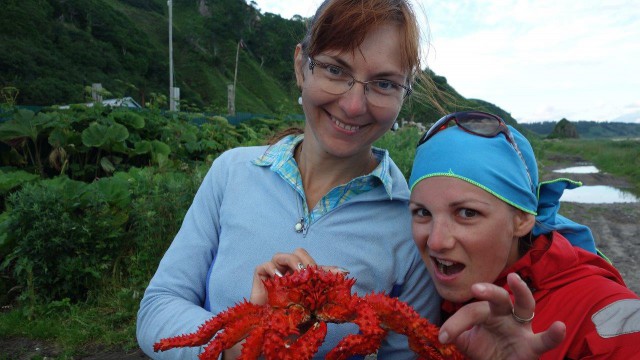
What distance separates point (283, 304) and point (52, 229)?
4122mm

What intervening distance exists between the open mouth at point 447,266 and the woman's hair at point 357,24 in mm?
776

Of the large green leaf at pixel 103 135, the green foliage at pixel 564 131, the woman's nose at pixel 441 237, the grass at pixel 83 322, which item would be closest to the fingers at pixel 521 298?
the woman's nose at pixel 441 237

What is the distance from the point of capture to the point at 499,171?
6.57 ft

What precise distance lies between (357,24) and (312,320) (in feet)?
3.62

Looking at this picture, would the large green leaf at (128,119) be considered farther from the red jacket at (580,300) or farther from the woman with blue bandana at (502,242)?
the red jacket at (580,300)

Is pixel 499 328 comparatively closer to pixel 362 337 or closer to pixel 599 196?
pixel 362 337

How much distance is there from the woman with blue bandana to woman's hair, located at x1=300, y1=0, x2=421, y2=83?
37cm

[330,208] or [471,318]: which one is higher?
[330,208]

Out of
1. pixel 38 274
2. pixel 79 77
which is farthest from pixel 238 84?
pixel 38 274

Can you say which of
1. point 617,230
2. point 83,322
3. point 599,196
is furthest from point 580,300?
point 599,196

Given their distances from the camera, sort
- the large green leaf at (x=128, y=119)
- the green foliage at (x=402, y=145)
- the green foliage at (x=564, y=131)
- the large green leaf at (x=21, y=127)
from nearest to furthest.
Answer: the large green leaf at (x=21, y=127), the green foliage at (x=402, y=145), the large green leaf at (x=128, y=119), the green foliage at (x=564, y=131)

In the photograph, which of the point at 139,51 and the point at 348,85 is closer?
the point at 348,85

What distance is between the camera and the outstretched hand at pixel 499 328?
1529 mm

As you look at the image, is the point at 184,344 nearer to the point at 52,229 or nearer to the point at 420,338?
the point at 420,338
